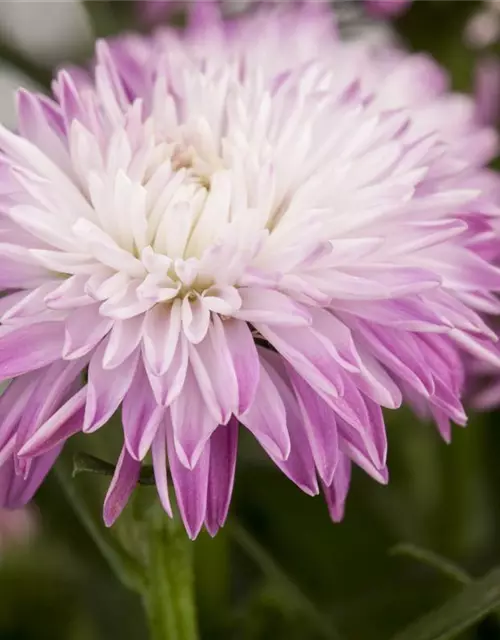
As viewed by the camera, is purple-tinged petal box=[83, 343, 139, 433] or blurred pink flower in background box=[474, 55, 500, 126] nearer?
purple-tinged petal box=[83, 343, 139, 433]

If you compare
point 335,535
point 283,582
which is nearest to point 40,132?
point 283,582

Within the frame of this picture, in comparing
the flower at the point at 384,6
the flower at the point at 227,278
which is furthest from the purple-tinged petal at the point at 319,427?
the flower at the point at 384,6

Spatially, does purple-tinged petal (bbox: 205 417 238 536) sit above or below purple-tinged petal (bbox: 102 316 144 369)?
below

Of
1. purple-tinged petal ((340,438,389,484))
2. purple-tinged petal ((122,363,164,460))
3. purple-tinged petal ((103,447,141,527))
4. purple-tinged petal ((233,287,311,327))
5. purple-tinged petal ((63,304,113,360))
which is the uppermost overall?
purple-tinged petal ((233,287,311,327))

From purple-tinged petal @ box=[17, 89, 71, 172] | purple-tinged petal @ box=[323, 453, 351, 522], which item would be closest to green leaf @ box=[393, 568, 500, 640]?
purple-tinged petal @ box=[323, 453, 351, 522]

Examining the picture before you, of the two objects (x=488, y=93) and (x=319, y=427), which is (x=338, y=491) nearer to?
(x=319, y=427)

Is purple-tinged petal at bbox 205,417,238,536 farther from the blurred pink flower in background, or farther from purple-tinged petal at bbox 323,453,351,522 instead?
the blurred pink flower in background
